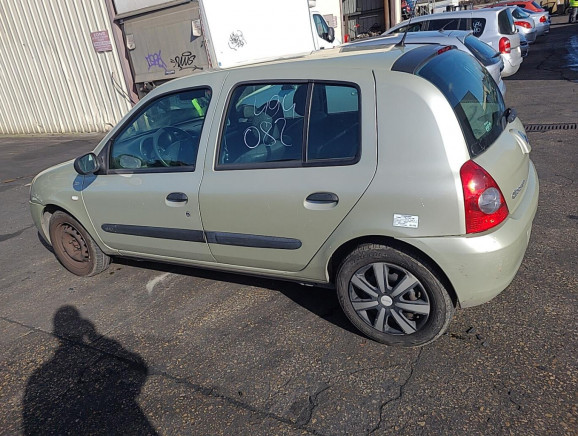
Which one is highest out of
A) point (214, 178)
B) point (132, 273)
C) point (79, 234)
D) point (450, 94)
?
point (450, 94)

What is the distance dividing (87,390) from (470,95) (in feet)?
9.53

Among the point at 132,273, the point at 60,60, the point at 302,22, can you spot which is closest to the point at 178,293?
the point at 132,273

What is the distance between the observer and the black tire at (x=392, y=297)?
2.72 meters

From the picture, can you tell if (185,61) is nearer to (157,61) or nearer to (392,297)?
(157,61)

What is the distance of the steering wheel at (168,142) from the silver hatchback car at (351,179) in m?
0.01

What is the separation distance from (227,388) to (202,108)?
185cm

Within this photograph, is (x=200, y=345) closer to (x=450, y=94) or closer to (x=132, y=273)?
(x=132, y=273)

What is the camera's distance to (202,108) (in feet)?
10.9

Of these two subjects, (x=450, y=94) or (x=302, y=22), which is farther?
(x=302, y=22)

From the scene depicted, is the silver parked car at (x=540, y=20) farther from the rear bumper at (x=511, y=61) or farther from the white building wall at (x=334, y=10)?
the rear bumper at (x=511, y=61)

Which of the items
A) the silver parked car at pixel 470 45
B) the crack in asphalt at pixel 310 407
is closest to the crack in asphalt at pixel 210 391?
the crack in asphalt at pixel 310 407

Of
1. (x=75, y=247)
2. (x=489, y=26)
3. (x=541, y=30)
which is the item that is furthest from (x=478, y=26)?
(x=541, y=30)

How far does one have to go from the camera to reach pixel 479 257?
99.9 inches

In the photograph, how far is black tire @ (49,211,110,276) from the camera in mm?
4242
